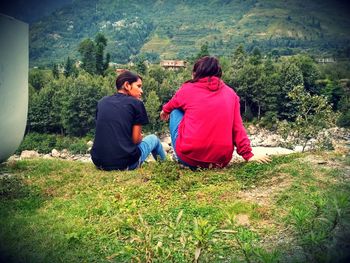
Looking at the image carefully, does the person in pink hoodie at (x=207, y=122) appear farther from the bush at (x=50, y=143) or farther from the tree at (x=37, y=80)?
the tree at (x=37, y=80)

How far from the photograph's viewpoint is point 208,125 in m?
4.27

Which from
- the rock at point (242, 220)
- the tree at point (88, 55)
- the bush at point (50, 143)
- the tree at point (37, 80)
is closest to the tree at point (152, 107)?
the bush at point (50, 143)

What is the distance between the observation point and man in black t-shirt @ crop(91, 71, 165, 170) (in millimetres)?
4570

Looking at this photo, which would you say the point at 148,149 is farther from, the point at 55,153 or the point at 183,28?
the point at 183,28

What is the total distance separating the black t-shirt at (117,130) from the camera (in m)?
4.57

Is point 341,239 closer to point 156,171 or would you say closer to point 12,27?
point 156,171

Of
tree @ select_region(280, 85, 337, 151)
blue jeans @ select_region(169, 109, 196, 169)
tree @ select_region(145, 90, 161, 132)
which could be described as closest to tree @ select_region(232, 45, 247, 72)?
tree @ select_region(145, 90, 161, 132)

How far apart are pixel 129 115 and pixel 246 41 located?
113 metres

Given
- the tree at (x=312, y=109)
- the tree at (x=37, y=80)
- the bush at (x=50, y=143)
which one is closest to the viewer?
the tree at (x=312, y=109)

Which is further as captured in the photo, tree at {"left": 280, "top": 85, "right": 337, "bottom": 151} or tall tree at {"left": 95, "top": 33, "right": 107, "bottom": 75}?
tall tree at {"left": 95, "top": 33, "right": 107, "bottom": 75}

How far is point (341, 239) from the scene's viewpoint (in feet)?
6.96

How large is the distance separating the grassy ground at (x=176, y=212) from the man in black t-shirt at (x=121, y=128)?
0.20 m

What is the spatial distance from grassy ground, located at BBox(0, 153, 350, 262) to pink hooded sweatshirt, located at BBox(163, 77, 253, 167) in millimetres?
193

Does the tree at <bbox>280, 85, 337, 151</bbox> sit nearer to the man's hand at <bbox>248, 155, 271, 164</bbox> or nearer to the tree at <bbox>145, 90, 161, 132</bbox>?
the man's hand at <bbox>248, 155, 271, 164</bbox>
